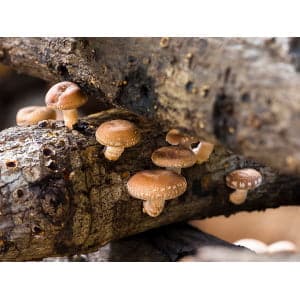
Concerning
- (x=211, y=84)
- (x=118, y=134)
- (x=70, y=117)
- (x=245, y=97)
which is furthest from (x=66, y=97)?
(x=245, y=97)

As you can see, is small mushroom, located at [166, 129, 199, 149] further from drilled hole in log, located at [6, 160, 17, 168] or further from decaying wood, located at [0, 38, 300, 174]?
drilled hole in log, located at [6, 160, 17, 168]

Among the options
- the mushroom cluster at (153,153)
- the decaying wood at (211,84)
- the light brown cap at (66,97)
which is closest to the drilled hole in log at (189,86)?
the decaying wood at (211,84)

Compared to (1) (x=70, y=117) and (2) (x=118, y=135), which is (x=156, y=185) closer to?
(2) (x=118, y=135)

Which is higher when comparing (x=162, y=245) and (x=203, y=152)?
(x=203, y=152)

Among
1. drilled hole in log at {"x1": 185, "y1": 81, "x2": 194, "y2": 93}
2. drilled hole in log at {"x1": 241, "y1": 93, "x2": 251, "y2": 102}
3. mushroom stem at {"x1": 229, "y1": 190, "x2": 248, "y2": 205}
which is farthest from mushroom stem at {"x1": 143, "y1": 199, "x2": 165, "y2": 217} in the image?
drilled hole in log at {"x1": 241, "y1": 93, "x2": 251, "y2": 102}

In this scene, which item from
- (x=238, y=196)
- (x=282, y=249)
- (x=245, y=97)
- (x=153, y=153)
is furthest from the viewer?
(x=282, y=249)

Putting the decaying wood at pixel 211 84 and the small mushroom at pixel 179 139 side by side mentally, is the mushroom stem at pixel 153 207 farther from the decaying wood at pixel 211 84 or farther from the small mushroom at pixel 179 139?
the decaying wood at pixel 211 84
